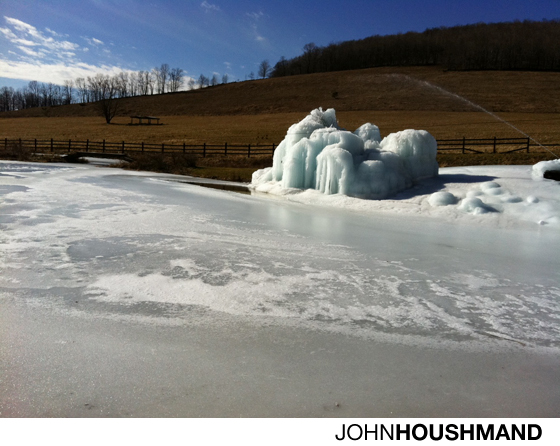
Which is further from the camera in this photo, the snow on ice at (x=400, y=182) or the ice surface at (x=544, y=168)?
the ice surface at (x=544, y=168)

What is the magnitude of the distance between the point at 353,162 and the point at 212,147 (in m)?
27.1

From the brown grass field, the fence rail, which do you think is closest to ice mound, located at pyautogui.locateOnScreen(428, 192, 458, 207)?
the brown grass field

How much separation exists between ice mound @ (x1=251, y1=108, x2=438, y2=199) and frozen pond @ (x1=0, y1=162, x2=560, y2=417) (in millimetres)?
5894

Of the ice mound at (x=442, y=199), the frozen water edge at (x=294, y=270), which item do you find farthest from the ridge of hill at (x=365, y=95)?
the frozen water edge at (x=294, y=270)

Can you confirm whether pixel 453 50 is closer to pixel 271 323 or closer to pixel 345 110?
pixel 345 110

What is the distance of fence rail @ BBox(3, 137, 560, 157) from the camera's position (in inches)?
1219

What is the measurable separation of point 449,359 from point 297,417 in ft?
5.56

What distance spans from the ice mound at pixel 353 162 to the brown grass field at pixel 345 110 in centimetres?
906

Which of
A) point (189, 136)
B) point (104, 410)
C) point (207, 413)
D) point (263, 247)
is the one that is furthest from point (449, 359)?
point (189, 136)

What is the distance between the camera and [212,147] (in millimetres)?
40781

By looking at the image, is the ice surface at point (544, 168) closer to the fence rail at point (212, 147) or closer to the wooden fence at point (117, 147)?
the fence rail at point (212, 147)

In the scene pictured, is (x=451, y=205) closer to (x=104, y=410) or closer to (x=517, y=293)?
(x=517, y=293)

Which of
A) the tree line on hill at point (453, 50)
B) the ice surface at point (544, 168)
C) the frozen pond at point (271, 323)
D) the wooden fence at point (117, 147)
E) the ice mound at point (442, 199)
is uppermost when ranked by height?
the tree line on hill at point (453, 50)

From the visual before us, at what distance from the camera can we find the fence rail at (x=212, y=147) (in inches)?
1219
